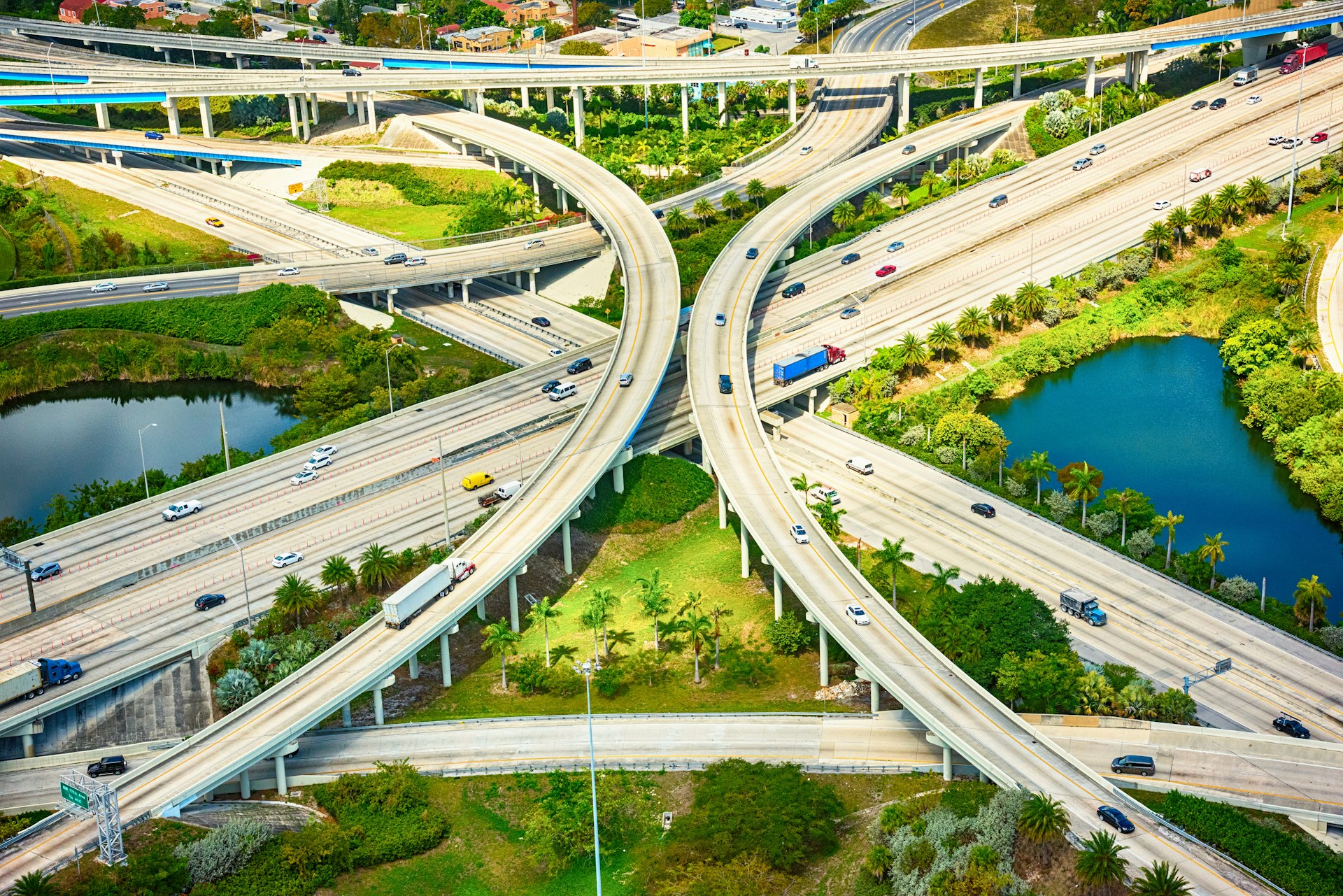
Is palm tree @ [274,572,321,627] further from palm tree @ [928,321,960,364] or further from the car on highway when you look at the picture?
palm tree @ [928,321,960,364]

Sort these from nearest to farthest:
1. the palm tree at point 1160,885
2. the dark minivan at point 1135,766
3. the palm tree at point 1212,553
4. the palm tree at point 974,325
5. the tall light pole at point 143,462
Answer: the palm tree at point 1160,885 < the dark minivan at point 1135,766 < the palm tree at point 1212,553 < the tall light pole at point 143,462 < the palm tree at point 974,325

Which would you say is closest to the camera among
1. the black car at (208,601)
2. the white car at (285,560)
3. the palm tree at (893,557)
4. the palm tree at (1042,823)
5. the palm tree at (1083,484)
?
the palm tree at (1042,823)

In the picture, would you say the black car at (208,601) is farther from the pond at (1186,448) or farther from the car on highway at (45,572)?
the pond at (1186,448)

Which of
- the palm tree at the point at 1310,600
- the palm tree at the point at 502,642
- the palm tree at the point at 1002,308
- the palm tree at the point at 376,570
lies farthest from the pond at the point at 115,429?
the palm tree at the point at 1310,600

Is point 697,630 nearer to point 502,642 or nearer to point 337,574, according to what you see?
point 502,642

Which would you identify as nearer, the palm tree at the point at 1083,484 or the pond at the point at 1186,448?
the pond at the point at 1186,448

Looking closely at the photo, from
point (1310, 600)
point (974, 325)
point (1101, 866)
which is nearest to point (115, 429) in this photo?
point (974, 325)

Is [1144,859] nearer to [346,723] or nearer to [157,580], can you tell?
[346,723]

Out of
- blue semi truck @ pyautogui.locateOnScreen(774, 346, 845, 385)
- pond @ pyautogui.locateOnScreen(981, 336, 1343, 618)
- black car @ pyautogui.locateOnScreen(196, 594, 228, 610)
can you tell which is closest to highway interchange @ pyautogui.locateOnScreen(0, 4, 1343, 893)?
black car @ pyautogui.locateOnScreen(196, 594, 228, 610)
